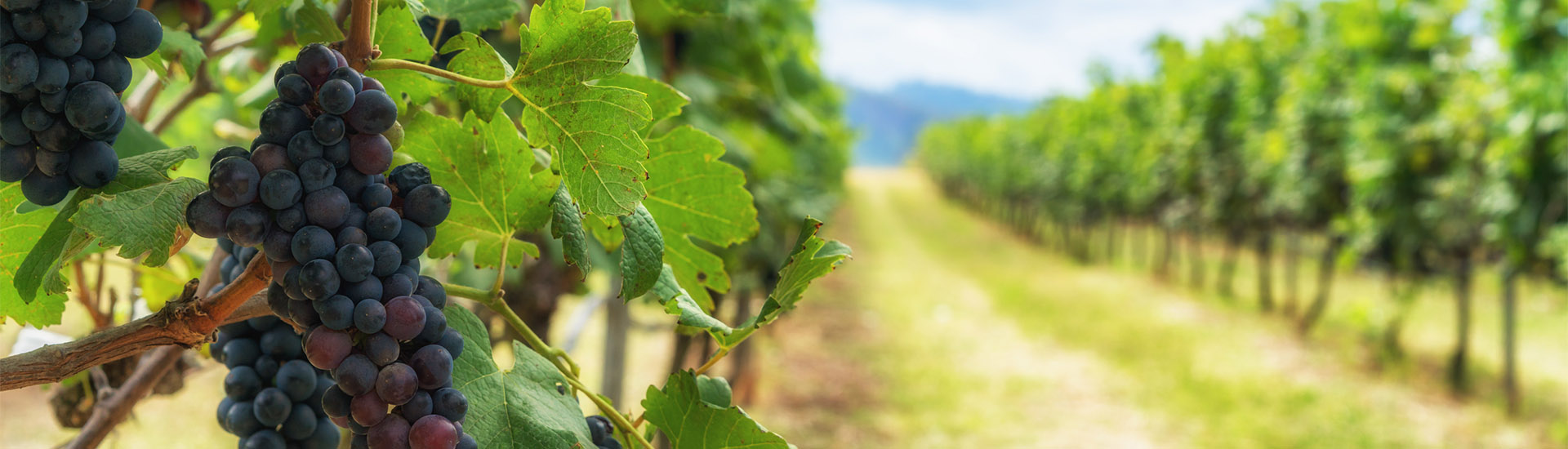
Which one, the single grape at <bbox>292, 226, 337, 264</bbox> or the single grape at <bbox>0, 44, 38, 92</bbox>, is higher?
the single grape at <bbox>0, 44, 38, 92</bbox>

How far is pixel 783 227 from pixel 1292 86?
7.09m

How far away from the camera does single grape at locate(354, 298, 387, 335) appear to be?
2.15ft

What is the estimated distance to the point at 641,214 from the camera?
A: 0.80 metres

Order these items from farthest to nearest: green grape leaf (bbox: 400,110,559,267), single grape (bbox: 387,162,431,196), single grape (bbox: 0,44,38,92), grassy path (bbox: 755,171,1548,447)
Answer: grassy path (bbox: 755,171,1548,447) → green grape leaf (bbox: 400,110,559,267) → single grape (bbox: 387,162,431,196) → single grape (bbox: 0,44,38,92)

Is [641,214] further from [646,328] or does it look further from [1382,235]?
[1382,235]

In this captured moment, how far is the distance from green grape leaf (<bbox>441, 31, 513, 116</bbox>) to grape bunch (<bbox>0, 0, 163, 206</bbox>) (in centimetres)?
21

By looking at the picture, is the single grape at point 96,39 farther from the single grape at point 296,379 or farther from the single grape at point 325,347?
the single grape at point 296,379

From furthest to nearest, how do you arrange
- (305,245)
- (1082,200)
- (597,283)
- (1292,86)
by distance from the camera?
(1082,200), (1292,86), (597,283), (305,245)

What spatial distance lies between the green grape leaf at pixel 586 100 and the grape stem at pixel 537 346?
0.14 meters

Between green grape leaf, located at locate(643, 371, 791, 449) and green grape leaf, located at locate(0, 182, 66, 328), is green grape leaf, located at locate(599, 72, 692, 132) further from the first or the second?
green grape leaf, located at locate(0, 182, 66, 328)

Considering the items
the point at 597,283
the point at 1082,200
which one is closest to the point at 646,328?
the point at 597,283

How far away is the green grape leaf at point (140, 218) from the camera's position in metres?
0.64

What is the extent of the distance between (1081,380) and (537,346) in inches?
393

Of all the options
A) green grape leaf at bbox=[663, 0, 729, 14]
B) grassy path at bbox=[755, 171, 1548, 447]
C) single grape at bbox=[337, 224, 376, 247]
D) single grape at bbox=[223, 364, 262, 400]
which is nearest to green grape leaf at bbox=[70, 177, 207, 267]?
single grape at bbox=[337, 224, 376, 247]
